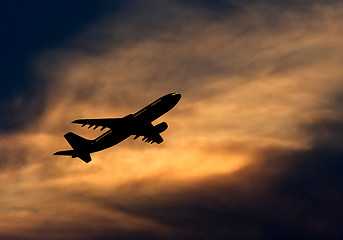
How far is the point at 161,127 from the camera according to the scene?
123188mm

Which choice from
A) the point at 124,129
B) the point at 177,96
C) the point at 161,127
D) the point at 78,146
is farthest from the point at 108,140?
the point at 177,96

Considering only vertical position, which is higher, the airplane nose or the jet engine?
the airplane nose

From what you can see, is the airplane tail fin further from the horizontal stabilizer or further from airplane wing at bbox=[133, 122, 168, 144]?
airplane wing at bbox=[133, 122, 168, 144]

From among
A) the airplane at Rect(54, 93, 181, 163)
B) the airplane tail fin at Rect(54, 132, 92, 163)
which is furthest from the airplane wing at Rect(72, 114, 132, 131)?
the airplane tail fin at Rect(54, 132, 92, 163)

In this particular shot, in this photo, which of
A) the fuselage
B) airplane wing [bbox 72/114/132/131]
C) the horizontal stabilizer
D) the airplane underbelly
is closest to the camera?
airplane wing [bbox 72/114/132/131]

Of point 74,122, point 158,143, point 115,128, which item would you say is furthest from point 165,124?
point 74,122

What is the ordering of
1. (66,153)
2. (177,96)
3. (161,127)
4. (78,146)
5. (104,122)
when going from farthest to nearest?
(78,146)
(66,153)
(161,127)
(177,96)
(104,122)

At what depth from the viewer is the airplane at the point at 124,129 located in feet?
371

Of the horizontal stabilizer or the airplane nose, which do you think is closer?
the airplane nose

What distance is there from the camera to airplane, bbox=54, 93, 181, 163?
11306 centimetres

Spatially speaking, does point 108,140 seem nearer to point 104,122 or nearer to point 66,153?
point 104,122

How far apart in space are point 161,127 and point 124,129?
11.7 metres

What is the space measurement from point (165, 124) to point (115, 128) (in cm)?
1562

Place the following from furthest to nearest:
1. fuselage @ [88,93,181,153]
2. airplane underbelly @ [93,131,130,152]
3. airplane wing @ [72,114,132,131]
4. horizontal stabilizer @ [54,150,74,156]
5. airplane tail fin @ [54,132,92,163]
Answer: airplane tail fin @ [54,132,92,163], horizontal stabilizer @ [54,150,74,156], airplane underbelly @ [93,131,130,152], fuselage @ [88,93,181,153], airplane wing @ [72,114,132,131]
